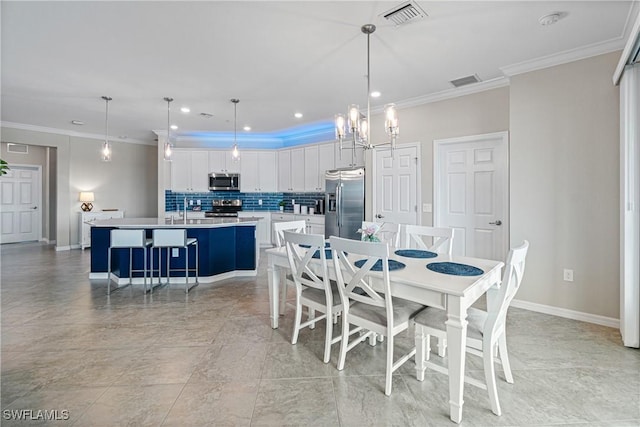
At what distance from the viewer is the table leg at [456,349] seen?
1.73 metres

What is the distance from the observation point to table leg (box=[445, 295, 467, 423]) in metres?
1.73

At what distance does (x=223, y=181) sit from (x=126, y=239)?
3606 mm

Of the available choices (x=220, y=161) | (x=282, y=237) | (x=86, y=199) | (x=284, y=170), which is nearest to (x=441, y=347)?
(x=282, y=237)

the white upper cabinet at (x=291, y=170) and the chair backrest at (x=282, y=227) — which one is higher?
the white upper cabinet at (x=291, y=170)

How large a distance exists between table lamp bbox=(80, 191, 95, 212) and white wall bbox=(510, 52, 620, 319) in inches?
342

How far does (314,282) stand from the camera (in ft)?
8.33

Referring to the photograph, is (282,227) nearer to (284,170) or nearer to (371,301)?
(371,301)

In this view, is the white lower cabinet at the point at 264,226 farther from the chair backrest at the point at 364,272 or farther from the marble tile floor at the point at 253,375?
the chair backrest at the point at 364,272

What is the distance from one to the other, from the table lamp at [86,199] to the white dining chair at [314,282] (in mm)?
7126

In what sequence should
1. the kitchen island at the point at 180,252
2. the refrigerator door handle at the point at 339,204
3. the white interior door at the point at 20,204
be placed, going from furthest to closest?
the white interior door at the point at 20,204 < the refrigerator door handle at the point at 339,204 < the kitchen island at the point at 180,252

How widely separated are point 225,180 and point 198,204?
969 mm

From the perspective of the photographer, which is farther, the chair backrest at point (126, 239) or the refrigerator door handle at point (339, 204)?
the refrigerator door handle at point (339, 204)

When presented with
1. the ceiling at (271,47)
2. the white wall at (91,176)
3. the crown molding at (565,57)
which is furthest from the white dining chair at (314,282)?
the white wall at (91,176)

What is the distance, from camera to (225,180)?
749 cm
